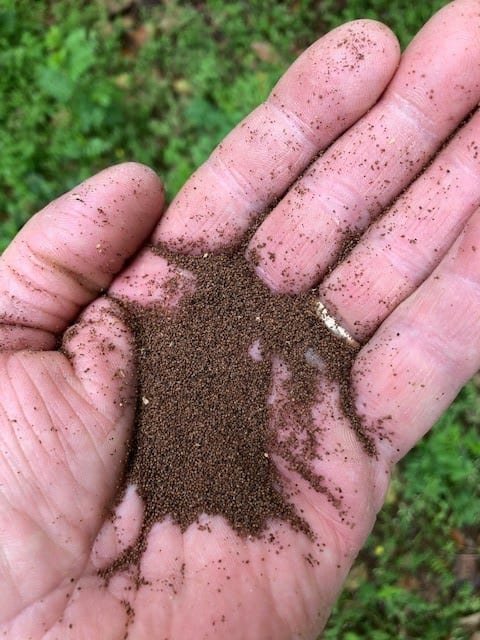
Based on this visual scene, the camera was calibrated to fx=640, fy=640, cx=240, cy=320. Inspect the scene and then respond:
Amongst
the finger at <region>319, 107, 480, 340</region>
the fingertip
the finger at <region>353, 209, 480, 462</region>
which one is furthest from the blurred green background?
the fingertip

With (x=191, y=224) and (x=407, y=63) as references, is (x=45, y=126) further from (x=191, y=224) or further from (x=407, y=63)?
(x=407, y=63)

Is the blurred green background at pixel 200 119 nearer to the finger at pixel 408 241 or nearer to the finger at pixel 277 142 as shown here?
the finger at pixel 277 142

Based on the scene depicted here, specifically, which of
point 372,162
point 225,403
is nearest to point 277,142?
point 372,162

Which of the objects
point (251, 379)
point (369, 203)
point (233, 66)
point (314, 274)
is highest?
point (233, 66)

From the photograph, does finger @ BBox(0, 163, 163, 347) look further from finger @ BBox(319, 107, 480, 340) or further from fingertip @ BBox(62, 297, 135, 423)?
finger @ BBox(319, 107, 480, 340)

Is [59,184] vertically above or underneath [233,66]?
underneath

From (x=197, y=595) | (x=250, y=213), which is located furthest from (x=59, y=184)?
(x=197, y=595)

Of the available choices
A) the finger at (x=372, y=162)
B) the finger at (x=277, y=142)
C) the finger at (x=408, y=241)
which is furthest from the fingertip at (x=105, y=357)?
the finger at (x=408, y=241)
